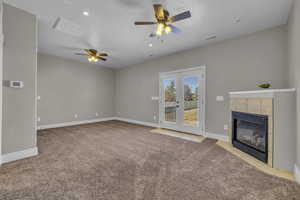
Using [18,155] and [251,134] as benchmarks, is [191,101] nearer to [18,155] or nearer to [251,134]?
[251,134]

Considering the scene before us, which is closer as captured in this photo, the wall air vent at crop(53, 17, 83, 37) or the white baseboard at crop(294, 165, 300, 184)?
the white baseboard at crop(294, 165, 300, 184)

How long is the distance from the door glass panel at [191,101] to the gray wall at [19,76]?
14.4 ft

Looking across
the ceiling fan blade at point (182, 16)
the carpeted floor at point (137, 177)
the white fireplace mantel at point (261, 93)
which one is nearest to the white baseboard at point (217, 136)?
the carpeted floor at point (137, 177)

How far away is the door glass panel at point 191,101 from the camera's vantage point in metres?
4.46

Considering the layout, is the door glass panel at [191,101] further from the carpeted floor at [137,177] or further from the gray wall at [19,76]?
the gray wall at [19,76]

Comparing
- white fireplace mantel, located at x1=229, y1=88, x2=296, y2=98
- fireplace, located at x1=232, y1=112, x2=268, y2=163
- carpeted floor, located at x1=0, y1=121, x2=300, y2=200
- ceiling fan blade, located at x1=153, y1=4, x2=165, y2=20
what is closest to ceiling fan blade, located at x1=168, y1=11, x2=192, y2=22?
ceiling fan blade, located at x1=153, y1=4, x2=165, y2=20

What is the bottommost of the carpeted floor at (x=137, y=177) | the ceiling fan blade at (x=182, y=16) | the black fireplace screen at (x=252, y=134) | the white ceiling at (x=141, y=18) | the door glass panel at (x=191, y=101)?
the carpeted floor at (x=137, y=177)

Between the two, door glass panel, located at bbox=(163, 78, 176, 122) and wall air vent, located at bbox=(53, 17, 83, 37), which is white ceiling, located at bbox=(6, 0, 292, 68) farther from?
door glass panel, located at bbox=(163, 78, 176, 122)

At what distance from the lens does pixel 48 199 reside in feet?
5.12

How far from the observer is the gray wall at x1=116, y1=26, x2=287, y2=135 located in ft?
10.1

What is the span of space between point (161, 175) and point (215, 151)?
1.70m

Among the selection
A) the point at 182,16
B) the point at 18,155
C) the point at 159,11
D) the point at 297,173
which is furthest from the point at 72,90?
the point at 297,173

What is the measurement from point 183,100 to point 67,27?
418 centimetres

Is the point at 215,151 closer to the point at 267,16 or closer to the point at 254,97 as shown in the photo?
the point at 254,97
